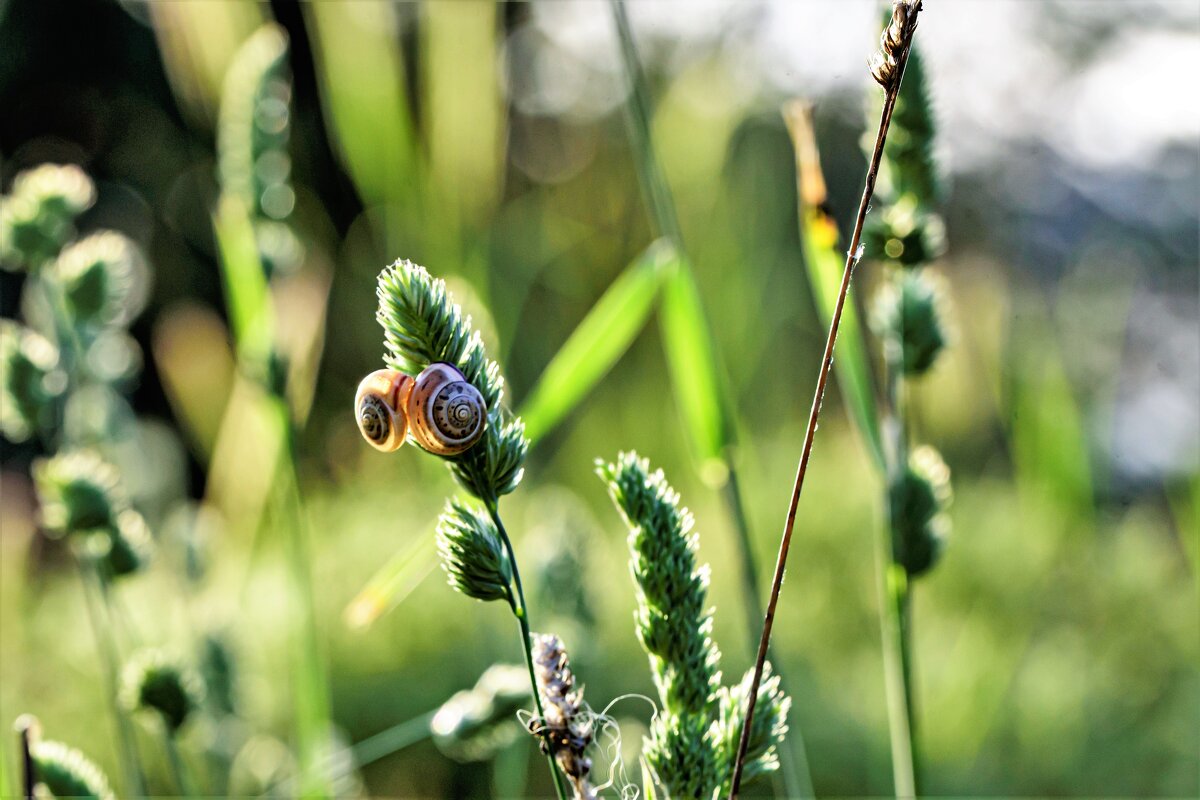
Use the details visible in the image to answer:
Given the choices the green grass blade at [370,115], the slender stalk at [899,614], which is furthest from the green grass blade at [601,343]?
the green grass blade at [370,115]

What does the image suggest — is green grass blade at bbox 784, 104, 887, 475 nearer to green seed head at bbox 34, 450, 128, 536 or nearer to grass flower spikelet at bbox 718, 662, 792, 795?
grass flower spikelet at bbox 718, 662, 792, 795

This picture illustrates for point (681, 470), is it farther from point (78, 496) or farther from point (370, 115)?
point (78, 496)

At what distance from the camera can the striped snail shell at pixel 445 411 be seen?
0.23 meters

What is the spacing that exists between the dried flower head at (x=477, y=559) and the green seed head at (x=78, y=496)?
10.1 inches

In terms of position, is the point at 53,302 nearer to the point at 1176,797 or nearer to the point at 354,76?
the point at 354,76

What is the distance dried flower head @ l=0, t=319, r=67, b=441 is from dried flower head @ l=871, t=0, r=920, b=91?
43 centimetres

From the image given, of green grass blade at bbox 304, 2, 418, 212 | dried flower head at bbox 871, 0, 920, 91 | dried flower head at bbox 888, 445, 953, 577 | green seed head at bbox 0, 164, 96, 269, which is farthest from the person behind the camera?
green grass blade at bbox 304, 2, 418, 212

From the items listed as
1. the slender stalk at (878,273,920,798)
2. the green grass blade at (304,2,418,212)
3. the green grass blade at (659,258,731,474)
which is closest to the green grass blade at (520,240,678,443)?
the green grass blade at (659,258,731,474)

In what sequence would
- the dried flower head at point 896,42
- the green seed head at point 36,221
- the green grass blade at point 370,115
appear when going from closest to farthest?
the dried flower head at point 896,42
the green seed head at point 36,221
the green grass blade at point 370,115

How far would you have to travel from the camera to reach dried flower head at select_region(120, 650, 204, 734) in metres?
0.43

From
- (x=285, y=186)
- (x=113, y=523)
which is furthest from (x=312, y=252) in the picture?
(x=113, y=523)

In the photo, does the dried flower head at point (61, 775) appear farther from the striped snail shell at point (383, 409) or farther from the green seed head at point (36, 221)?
the green seed head at point (36, 221)

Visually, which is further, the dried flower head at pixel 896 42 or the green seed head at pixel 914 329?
the green seed head at pixel 914 329

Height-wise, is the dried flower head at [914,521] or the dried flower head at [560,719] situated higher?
the dried flower head at [914,521]
